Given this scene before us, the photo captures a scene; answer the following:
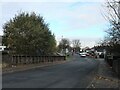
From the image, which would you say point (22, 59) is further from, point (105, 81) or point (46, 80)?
point (105, 81)

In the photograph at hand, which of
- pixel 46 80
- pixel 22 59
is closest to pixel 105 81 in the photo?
pixel 46 80

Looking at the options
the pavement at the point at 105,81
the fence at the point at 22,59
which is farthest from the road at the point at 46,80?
the fence at the point at 22,59

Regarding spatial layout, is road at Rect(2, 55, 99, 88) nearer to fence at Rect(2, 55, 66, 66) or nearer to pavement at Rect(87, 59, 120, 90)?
pavement at Rect(87, 59, 120, 90)

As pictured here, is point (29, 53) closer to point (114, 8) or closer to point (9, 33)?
point (9, 33)

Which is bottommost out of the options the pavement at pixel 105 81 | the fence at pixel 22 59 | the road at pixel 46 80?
the pavement at pixel 105 81

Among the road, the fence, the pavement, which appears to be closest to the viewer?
the road

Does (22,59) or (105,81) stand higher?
(22,59)

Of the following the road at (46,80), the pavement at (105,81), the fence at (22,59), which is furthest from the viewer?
the fence at (22,59)

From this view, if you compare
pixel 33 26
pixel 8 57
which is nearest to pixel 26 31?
pixel 33 26

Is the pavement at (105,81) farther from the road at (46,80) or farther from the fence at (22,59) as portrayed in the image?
the fence at (22,59)

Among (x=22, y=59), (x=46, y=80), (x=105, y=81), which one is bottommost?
(x=105, y=81)

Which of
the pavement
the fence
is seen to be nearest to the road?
the pavement

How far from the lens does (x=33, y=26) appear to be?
5525 centimetres

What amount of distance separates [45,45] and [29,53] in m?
3.55
